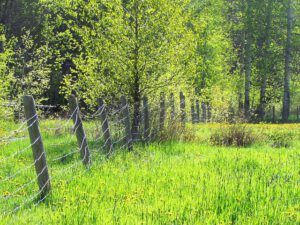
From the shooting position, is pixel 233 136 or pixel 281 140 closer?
→ pixel 233 136

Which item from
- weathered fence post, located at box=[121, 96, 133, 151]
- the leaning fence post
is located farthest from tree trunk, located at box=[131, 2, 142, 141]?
the leaning fence post

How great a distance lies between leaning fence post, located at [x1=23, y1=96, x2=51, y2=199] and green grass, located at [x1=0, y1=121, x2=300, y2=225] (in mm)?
203

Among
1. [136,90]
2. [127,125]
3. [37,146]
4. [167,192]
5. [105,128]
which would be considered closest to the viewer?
[167,192]

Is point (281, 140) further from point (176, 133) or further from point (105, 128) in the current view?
point (105, 128)

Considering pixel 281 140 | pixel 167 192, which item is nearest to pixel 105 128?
pixel 167 192

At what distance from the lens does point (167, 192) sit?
6.42 m

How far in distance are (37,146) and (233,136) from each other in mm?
9279

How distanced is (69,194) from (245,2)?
109 ft

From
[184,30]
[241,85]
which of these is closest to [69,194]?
[184,30]

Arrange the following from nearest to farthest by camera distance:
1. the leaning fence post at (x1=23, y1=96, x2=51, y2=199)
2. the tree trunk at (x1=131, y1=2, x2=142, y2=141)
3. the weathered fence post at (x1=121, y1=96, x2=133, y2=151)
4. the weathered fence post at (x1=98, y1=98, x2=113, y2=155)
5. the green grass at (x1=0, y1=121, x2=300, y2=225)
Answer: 1. the green grass at (x1=0, y1=121, x2=300, y2=225)
2. the leaning fence post at (x1=23, y1=96, x2=51, y2=199)
3. the weathered fence post at (x1=98, y1=98, x2=113, y2=155)
4. the weathered fence post at (x1=121, y1=96, x2=133, y2=151)
5. the tree trunk at (x1=131, y1=2, x2=142, y2=141)

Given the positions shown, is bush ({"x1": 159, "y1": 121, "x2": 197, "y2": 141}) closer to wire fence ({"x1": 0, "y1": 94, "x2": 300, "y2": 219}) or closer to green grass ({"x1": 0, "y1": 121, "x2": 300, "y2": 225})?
wire fence ({"x1": 0, "y1": 94, "x2": 300, "y2": 219})

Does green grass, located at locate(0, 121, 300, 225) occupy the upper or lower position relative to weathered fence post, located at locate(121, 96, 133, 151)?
lower

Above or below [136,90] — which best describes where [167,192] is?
below

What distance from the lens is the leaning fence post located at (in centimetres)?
666
